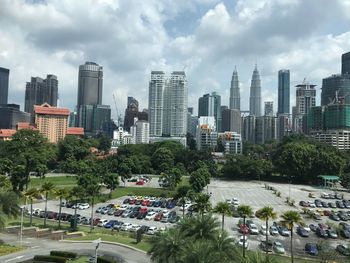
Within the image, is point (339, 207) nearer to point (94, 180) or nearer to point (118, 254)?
point (94, 180)

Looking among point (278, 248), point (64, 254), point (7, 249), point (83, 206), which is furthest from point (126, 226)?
point (278, 248)

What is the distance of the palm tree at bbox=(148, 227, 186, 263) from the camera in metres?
35.2

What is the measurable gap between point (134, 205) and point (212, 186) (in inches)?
1393

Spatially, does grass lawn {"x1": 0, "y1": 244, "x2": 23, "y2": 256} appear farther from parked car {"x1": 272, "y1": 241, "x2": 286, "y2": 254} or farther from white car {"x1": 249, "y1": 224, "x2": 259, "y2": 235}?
white car {"x1": 249, "y1": 224, "x2": 259, "y2": 235}

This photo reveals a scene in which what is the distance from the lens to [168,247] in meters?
35.7

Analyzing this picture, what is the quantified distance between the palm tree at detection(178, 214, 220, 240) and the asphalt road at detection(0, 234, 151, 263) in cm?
1153

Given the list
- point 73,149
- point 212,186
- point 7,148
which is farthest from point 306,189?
point 7,148

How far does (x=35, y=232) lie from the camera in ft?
207

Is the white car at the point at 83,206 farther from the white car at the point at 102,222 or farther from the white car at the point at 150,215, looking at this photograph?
the white car at the point at 150,215

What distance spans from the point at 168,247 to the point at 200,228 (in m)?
4.74

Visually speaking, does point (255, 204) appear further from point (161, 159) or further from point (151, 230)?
point (161, 159)

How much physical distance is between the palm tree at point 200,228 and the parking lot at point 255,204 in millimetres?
22250

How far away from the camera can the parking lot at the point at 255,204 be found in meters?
65.4

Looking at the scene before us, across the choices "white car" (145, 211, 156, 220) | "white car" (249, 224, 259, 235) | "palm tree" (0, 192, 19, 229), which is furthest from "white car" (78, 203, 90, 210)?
"white car" (249, 224, 259, 235)
